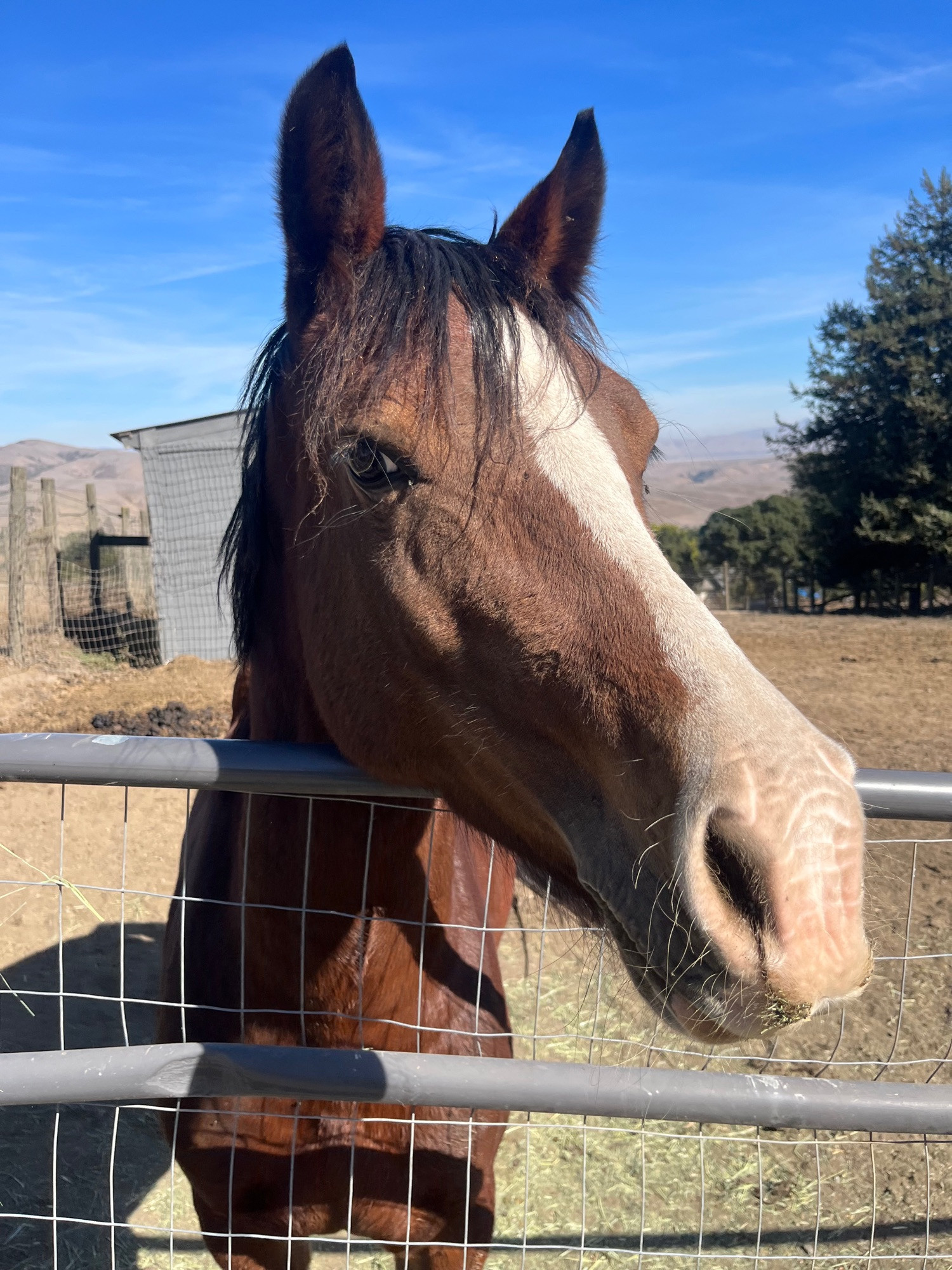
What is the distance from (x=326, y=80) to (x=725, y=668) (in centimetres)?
127

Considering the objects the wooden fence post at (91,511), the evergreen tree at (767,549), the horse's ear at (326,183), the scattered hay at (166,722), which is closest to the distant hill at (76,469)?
the evergreen tree at (767,549)

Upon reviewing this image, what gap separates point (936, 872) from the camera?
5.18 meters

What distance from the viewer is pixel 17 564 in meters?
12.6

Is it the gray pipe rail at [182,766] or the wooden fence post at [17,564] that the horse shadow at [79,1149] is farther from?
the wooden fence post at [17,564]

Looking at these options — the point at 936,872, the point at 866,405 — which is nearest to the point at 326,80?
the point at 936,872

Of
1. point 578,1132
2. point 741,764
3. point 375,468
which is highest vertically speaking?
→ point 375,468

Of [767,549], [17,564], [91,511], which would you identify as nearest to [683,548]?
[767,549]

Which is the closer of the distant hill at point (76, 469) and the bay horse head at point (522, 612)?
the bay horse head at point (522, 612)

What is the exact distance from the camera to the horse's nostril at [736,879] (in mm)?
1049

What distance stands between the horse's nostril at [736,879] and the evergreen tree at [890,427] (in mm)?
23237

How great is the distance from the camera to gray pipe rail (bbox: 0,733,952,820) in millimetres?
1510

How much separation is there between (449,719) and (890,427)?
24.3 m

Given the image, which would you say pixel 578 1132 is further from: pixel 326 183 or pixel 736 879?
pixel 326 183

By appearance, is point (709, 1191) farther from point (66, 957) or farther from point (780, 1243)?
point (66, 957)
